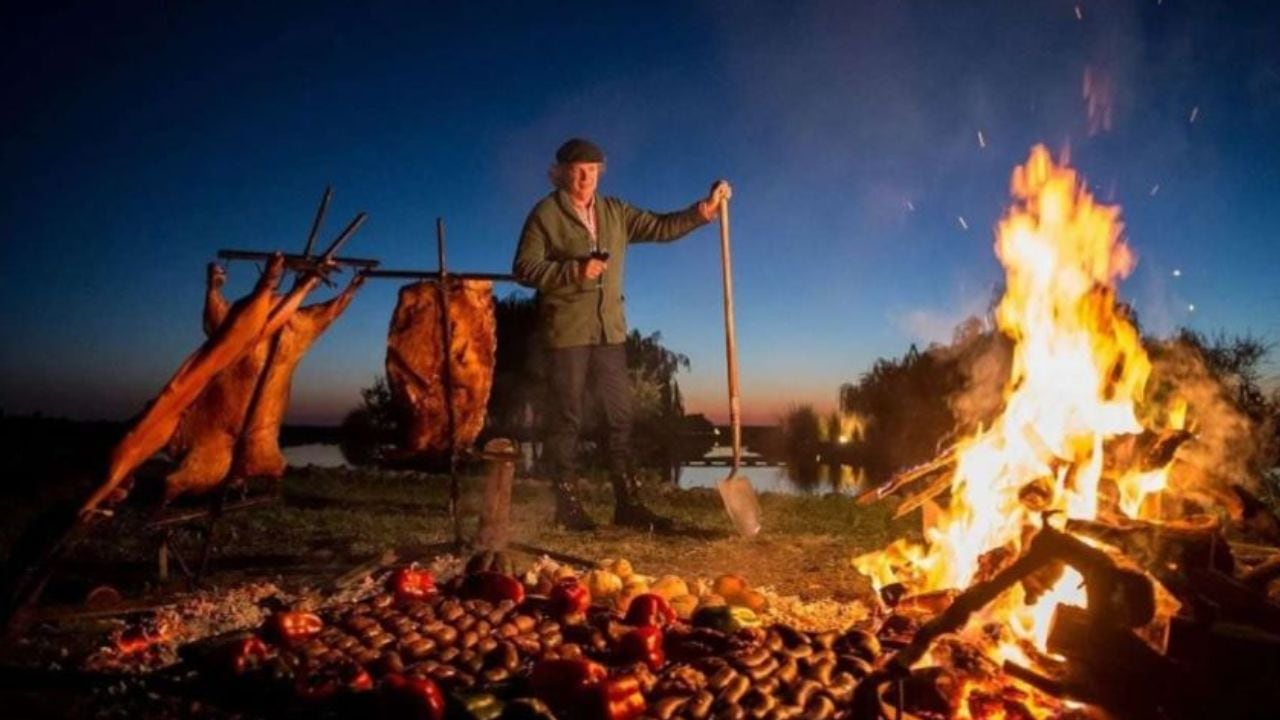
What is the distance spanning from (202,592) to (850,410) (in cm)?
2813

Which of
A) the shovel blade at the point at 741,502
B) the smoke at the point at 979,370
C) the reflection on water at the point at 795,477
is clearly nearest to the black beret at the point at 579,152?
the shovel blade at the point at 741,502

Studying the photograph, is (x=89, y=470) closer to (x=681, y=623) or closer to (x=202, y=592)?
(x=202, y=592)

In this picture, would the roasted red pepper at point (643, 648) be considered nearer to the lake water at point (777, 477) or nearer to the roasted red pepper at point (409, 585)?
the roasted red pepper at point (409, 585)

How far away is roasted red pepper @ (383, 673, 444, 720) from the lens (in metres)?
4.45

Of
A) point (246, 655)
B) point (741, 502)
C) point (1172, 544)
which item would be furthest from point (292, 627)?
point (741, 502)

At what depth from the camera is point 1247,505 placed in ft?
17.5

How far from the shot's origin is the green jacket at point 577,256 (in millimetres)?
10312

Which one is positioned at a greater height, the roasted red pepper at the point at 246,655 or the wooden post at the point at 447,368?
the wooden post at the point at 447,368

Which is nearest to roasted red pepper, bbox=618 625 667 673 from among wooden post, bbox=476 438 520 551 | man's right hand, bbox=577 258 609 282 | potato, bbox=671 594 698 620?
potato, bbox=671 594 698 620

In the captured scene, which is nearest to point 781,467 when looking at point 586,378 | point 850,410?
point 850,410

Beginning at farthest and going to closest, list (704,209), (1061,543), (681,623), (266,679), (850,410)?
(850,410), (704,209), (681,623), (266,679), (1061,543)

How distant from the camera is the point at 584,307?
410 inches

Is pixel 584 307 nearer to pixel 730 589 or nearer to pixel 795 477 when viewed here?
pixel 730 589

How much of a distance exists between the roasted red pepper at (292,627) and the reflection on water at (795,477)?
63.4 feet
